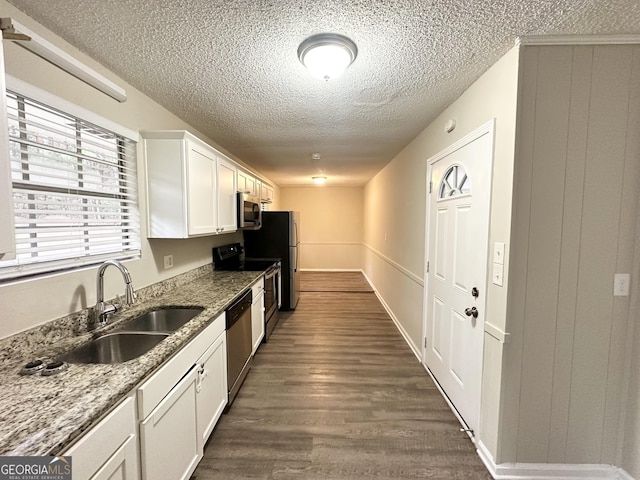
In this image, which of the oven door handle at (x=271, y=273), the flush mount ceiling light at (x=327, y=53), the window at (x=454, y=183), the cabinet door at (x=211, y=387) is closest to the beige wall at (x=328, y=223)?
the oven door handle at (x=271, y=273)

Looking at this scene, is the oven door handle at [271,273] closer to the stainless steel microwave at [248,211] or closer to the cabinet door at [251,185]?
the stainless steel microwave at [248,211]

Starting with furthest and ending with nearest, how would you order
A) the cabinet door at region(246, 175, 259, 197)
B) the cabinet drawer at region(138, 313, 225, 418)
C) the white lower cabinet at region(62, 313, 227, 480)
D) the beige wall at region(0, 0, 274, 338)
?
the cabinet door at region(246, 175, 259, 197) < the beige wall at region(0, 0, 274, 338) < the cabinet drawer at region(138, 313, 225, 418) < the white lower cabinet at region(62, 313, 227, 480)

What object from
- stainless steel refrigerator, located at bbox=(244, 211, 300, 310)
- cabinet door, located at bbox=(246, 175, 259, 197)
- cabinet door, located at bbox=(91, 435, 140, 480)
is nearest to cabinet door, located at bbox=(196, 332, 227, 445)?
cabinet door, located at bbox=(91, 435, 140, 480)

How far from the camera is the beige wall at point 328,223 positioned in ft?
26.6

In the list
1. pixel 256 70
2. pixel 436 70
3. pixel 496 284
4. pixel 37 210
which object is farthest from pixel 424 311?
pixel 37 210

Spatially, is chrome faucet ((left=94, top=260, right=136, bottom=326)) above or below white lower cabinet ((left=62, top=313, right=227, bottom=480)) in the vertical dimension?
above

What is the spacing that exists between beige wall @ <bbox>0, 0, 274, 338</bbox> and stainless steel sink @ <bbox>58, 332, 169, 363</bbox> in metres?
0.23

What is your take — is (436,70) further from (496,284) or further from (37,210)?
(37,210)

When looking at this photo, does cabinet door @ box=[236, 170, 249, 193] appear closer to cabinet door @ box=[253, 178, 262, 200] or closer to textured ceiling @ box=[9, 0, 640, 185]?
cabinet door @ box=[253, 178, 262, 200]

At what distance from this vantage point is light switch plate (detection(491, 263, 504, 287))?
65.2 inches

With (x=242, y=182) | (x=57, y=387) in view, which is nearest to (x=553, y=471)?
(x=57, y=387)

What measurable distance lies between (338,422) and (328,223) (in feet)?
20.6

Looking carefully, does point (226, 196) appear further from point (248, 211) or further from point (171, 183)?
point (171, 183)

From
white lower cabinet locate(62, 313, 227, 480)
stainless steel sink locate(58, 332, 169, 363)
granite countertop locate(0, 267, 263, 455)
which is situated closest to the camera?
granite countertop locate(0, 267, 263, 455)
